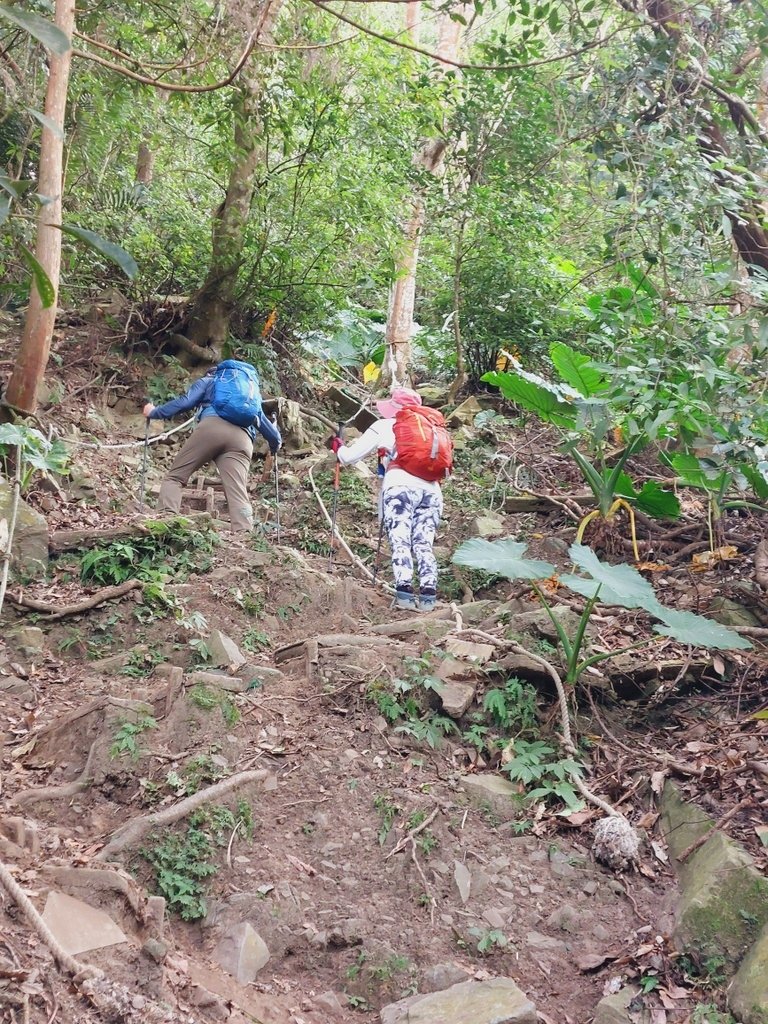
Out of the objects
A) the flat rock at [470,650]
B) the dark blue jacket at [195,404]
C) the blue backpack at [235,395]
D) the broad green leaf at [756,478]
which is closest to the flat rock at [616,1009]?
the flat rock at [470,650]

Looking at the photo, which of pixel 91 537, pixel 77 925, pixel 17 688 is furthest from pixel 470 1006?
pixel 91 537

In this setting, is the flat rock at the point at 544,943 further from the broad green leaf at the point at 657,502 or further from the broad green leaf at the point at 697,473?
the broad green leaf at the point at 657,502

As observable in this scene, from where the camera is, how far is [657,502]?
7.63m

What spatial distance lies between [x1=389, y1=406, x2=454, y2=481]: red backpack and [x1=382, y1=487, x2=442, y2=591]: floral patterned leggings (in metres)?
0.20

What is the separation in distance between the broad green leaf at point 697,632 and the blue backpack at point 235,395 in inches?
181

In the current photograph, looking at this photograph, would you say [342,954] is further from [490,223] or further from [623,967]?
Answer: [490,223]

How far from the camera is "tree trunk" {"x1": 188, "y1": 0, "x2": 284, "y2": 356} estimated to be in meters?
10.1

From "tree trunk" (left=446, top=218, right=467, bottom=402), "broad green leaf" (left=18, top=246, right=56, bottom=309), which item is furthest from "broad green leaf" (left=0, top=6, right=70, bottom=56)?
"tree trunk" (left=446, top=218, right=467, bottom=402)

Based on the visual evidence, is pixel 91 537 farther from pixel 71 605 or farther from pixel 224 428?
pixel 224 428

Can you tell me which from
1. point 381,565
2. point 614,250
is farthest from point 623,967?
point 381,565

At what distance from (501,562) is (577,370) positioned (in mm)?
3215

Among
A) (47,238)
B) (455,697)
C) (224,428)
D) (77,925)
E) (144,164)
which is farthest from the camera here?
(144,164)

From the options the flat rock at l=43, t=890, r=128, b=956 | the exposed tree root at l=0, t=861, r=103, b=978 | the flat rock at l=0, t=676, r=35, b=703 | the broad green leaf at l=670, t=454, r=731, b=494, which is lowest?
the flat rock at l=0, t=676, r=35, b=703

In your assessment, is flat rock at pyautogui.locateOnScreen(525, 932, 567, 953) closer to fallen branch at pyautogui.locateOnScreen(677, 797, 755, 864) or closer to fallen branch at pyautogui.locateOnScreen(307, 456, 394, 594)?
fallen branch at pyautogui.locateOnScreen(677, 797, 755, 864)
